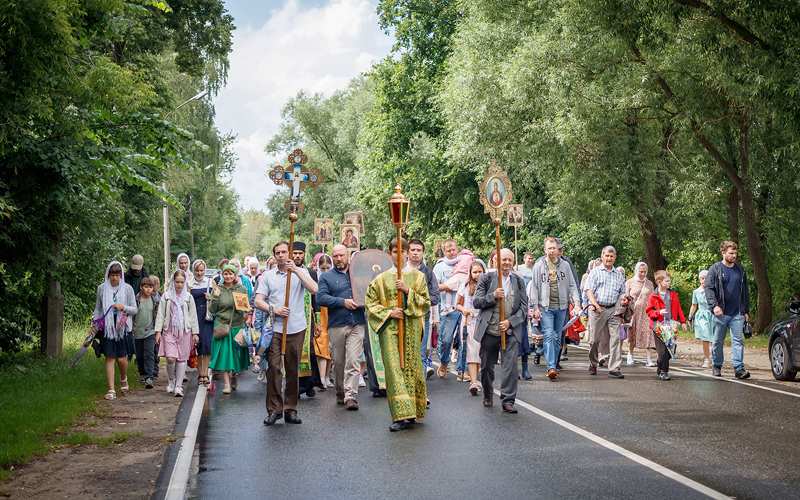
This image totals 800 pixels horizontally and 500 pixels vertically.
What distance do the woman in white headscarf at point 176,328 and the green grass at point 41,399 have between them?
1.00 metres

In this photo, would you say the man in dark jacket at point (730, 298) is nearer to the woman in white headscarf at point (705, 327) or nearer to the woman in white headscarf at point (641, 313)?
the woman in white headscarf at point (641, 313)

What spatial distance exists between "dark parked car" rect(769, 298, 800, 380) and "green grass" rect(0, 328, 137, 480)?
9.43 m

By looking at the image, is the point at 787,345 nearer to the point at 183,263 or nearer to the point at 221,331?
the point at 221,331

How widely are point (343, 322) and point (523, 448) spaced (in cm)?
479

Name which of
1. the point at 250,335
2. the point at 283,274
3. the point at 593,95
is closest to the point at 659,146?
the point at 593,95

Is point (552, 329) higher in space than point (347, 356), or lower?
higher

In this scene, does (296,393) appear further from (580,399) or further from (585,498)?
(585,498)

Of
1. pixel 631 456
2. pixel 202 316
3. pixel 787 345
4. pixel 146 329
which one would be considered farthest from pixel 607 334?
pixel 631 456

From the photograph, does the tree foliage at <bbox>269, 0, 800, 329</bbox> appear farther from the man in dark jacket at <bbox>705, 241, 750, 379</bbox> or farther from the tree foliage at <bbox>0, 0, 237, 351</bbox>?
the tree foliage at <bbox>0, 0, 237, 351</bbox>

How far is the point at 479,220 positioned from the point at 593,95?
22175 millimetres

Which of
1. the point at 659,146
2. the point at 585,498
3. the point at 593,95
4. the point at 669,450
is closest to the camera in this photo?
the point at 585,498

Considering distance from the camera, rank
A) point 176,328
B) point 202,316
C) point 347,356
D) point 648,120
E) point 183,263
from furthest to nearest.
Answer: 1. point 648,120
2. point 183,263
3. point 202,316
4. point 176,328
5. point 347,356

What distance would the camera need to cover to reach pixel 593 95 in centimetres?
2508

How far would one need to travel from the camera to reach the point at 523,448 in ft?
33.2
